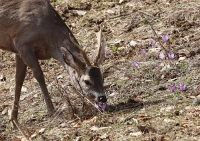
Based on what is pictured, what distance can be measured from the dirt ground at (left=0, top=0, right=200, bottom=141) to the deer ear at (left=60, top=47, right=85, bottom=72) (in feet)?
1.10

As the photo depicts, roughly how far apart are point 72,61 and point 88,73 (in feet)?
1.06

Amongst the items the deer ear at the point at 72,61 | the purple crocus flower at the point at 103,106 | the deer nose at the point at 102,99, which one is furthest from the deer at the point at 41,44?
the purple crocus flower at the point at 103,106

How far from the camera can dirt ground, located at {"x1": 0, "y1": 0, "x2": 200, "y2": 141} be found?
6453 mm

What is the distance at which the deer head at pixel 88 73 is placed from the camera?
25.3 feet

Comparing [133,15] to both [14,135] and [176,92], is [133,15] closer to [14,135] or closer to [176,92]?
[176,92]

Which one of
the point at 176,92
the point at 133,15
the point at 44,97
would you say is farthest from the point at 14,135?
the point at 133,15

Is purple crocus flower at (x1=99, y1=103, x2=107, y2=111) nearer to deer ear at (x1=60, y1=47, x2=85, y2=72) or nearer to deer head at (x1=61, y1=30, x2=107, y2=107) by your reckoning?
deer head at (x1=61, y1=30, x2=107, y2=107)

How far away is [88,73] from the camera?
784 cm

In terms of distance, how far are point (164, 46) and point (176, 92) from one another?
2009mm

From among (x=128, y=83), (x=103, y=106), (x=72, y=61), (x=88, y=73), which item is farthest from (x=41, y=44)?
(x=103, y=106)

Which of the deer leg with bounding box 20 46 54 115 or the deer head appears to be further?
the deer leg with bounding box 20 46 54 115

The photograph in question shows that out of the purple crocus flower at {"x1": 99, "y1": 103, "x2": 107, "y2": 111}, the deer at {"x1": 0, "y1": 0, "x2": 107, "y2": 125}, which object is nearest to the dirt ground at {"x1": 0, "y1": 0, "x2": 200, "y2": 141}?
the purple crocus flower at {"x1": 99, "y1": 103, "x2": 107, "y2": 111}

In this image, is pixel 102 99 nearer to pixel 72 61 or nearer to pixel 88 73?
pixel 88 73

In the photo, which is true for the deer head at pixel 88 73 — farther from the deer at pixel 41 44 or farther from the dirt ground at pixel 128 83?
the dirt ground at pixel 128 83
